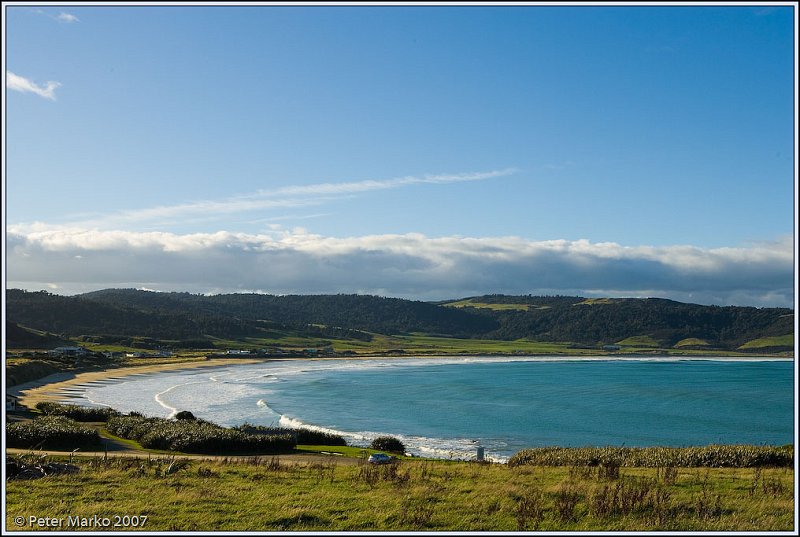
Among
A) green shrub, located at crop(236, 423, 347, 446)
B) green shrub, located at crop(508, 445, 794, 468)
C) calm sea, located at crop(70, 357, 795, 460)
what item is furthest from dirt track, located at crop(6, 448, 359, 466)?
calm sea, located at crop(70, 357, 795, 460)

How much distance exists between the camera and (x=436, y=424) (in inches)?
2297

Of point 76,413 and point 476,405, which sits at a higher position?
point 76,413

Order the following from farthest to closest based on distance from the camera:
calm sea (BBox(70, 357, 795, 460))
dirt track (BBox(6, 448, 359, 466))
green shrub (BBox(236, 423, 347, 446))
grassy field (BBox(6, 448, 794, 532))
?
calm sea (BBox(70, 357, 795, 460)), green shrub (BBox(236, 423, 347, 446)), dirt track (BBox(6, 448, 359, 466)), grassy field (BBox(6, 448, 794, 532))

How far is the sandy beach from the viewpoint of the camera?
65.5 meters

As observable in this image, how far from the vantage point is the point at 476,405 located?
74.6 m

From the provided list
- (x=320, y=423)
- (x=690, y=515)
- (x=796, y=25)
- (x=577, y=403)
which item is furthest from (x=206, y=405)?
(x=796, y=25)

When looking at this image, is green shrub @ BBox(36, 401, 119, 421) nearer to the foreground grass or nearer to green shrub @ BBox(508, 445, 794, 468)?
the foreground grass

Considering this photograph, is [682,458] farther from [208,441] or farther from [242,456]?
[208,441]

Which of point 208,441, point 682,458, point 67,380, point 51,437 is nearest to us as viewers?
point 682,458

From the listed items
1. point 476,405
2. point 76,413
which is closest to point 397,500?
point 76,413

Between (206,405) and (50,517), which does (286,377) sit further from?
(50,517)

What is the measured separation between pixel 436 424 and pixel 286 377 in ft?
188

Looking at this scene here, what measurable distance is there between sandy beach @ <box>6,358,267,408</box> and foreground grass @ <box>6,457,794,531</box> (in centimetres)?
4269

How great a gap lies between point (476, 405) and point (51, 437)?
52.4 meters
